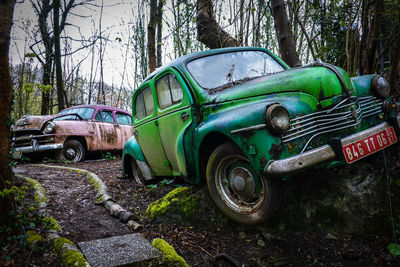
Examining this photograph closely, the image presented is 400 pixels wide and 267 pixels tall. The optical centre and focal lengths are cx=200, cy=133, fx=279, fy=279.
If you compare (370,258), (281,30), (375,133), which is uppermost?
(281,30)

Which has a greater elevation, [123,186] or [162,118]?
[162,118]

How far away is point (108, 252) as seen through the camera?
2385 mm

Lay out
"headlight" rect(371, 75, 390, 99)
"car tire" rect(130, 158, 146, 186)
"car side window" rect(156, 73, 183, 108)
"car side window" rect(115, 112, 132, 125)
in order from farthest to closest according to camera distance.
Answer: "car side window" rect(115, 112, 132, 125)
"car tire" rect(130, 158, 146, 186)
"car side window" rect(156, 73, 183, 108)
"headlight" rect(371, 75, 390, 99)

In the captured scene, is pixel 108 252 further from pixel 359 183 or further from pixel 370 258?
pixel 359 183

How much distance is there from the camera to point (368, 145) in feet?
7.95

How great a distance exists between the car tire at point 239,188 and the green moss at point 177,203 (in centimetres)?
44

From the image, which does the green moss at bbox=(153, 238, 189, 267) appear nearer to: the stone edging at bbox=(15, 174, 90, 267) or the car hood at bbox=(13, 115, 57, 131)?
the stone edging at bbox=(15, 174, 90, 267)

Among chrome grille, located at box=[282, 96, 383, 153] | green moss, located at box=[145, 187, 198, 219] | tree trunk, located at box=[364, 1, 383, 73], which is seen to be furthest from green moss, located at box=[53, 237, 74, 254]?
tree trunk, located at box=[364, 1, 383, 73]

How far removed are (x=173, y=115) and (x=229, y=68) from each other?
0.94m

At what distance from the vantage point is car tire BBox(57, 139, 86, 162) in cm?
820

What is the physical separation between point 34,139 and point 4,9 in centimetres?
633

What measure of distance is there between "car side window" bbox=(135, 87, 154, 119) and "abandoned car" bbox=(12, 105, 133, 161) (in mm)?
4254

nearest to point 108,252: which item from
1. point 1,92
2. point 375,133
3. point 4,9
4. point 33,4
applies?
point 1,92

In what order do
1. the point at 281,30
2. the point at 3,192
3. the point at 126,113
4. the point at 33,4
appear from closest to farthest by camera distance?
1. the point at 3,192
2. the point at 281,30
3. the point at 126,113
4. the point at 33,4
